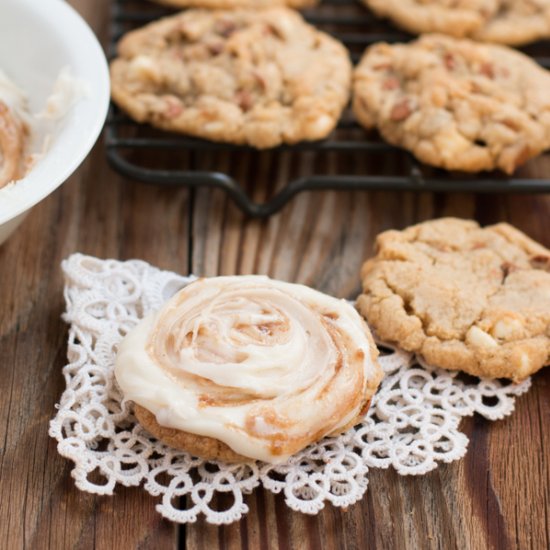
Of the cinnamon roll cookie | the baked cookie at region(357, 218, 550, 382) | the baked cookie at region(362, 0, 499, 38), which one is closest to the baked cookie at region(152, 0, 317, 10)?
the baked cookie at region(362, 0, 499, 38)

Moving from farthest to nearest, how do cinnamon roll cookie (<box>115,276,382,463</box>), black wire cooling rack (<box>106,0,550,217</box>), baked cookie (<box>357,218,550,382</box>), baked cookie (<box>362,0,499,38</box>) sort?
baked cookie (<box>362,0,499,38</box>) → black wire cooling rack (<box>106,0,550,217</box>) → baked cookie (<box>357,218,550,382</box>) → cinnamon roll cookie (<box>115,276,382,463</box>)

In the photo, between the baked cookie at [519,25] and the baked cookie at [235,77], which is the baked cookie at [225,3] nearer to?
the baked cookie at [235,77]

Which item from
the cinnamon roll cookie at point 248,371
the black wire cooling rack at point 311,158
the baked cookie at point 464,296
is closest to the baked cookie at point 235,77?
the black wire cooling rack at point 311,158

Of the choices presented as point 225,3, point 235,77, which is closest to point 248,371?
point 235,77

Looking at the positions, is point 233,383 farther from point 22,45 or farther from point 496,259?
point 22,45

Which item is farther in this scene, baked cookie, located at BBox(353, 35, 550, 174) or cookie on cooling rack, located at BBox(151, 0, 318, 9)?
cookie on cooling rack, located at BBox(151, 0, 318, 9)

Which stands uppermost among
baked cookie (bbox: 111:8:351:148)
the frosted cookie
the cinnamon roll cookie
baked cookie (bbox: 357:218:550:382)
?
the frosted cookie

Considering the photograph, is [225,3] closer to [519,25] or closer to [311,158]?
[311,158]

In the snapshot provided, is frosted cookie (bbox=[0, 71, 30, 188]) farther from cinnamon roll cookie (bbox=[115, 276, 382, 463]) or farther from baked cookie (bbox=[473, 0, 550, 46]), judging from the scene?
baked cookie (bbox=[473, 0, 550, 46])
